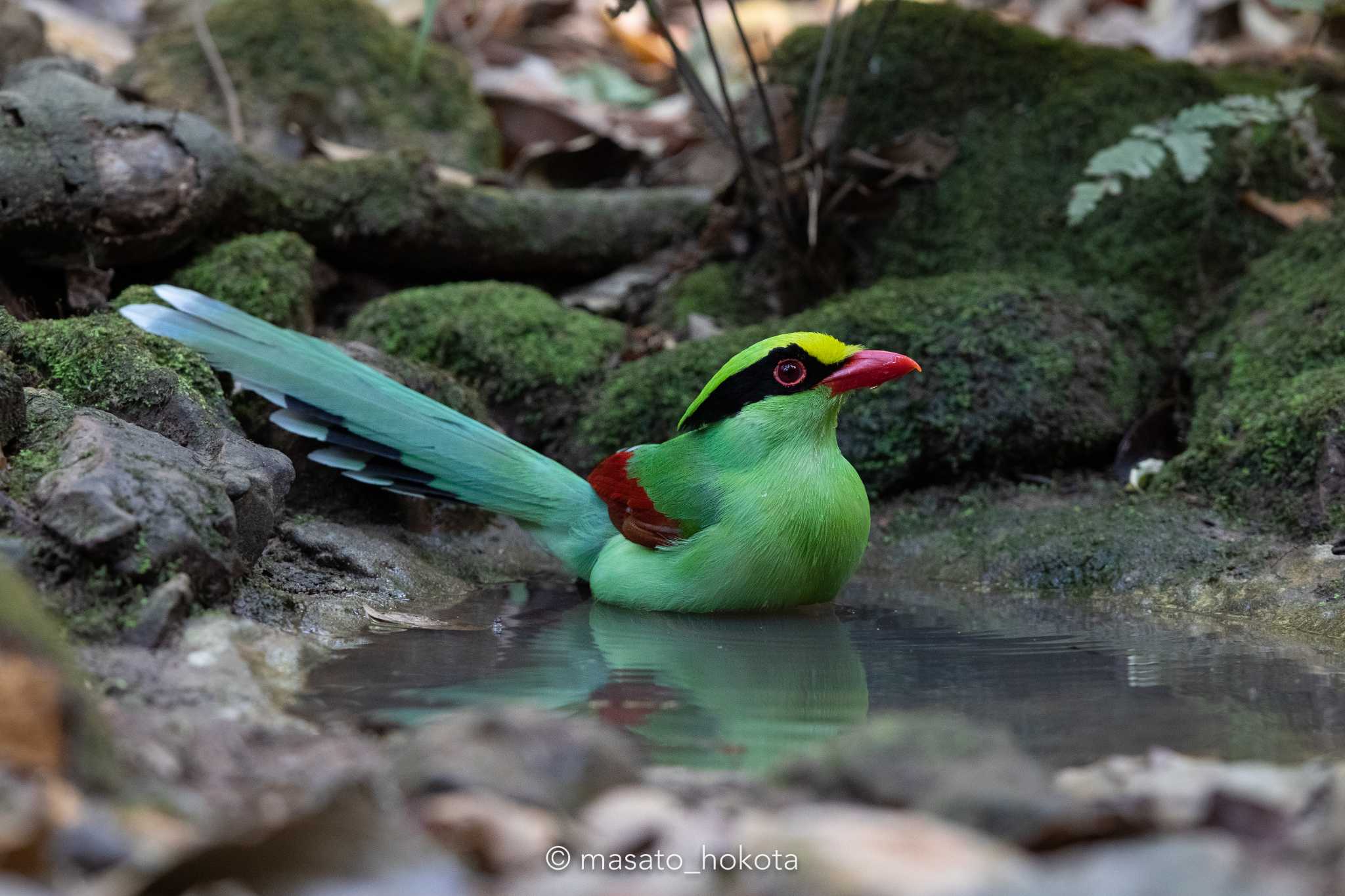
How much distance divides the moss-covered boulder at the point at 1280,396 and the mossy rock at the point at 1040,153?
45 centimetres

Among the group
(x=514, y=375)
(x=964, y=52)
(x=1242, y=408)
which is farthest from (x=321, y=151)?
(x=1242, y=408)

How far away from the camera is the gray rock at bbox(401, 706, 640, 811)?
1.95 m

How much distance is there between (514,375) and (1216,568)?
124 inches

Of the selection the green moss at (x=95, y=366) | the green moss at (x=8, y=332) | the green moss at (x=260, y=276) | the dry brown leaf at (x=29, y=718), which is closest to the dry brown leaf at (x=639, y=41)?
the green moss at (x=260, y=276)

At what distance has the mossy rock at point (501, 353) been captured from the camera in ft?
19.1

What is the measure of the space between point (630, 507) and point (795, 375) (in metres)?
0.77

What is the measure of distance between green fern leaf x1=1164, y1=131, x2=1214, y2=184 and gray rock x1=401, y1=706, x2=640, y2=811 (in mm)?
4283

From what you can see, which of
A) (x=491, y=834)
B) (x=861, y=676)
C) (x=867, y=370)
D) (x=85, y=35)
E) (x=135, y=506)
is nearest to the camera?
(x=491, y=834)

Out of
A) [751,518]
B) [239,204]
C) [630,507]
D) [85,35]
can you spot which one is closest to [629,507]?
[630,507]

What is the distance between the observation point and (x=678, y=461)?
4488 millimetres

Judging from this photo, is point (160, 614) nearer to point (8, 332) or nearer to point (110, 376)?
point (110, 376)

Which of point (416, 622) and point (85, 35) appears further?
point (85, 35)

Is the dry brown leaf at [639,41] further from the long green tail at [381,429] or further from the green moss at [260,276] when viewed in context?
the long green tail at [381,429]

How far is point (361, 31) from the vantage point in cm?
822
